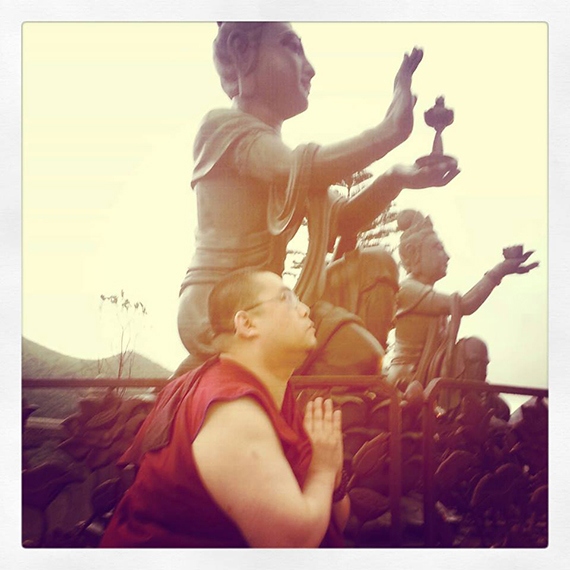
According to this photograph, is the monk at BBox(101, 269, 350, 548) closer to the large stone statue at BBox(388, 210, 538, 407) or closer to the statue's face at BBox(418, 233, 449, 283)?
the large stone statue at BBox(388, 210, 538, 407)

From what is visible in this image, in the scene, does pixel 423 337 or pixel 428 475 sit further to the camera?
pixel 423 337

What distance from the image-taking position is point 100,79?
4.39 meters

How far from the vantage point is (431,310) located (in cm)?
442

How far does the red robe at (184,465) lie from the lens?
161 inches

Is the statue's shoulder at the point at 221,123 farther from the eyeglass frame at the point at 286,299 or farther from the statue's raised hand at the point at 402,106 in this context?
the eyeglass frame at the point at 286,299

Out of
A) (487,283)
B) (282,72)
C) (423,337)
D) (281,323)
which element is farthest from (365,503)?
(282,72)

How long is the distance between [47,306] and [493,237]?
2.33 meters

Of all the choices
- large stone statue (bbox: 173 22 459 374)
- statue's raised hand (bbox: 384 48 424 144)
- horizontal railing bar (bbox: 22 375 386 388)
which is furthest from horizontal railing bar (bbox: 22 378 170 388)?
statue's raised hand (bbox: 384 48 424 144)

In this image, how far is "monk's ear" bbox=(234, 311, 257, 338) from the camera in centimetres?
422

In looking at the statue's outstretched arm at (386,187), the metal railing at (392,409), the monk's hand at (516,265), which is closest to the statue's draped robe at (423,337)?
the metal railing at (392,409)

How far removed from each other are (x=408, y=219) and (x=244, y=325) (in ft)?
3.33

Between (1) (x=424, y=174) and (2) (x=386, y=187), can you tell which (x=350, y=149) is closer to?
(2) (x=386, y=187)

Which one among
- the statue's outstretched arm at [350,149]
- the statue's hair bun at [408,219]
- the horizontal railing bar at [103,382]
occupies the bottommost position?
the horizontal railing bar at [103,382]
